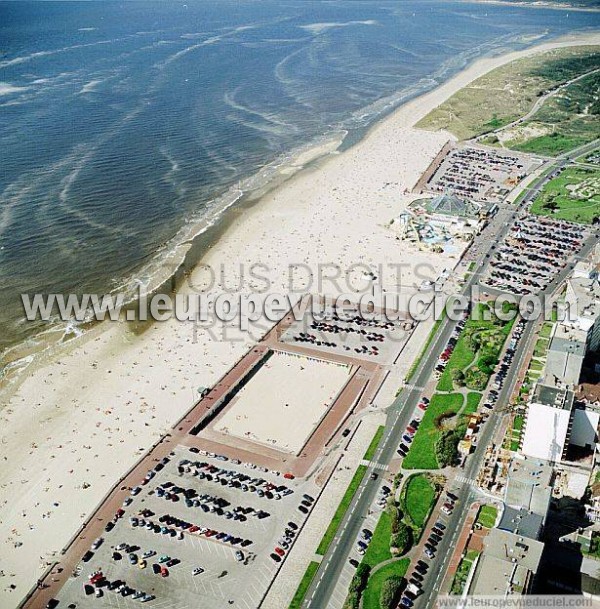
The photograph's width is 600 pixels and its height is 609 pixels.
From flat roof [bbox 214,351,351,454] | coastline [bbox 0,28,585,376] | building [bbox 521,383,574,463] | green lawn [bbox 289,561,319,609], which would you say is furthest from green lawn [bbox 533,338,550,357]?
coastline [bbox 0,28,585,376]

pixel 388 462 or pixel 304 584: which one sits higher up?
pixel 388 462

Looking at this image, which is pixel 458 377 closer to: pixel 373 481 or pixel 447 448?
pixel 447 448

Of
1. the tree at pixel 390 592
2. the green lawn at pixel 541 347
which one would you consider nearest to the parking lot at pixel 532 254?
the green lawn at pixel 541 347

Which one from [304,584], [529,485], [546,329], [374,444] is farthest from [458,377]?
[304,584]

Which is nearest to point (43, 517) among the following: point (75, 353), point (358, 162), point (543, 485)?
point (75, 353)

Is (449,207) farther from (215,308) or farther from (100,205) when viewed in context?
(100,205)

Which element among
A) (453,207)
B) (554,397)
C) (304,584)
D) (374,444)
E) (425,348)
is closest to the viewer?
(304,584)

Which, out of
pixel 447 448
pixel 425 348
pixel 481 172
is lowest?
pixel 447 448
